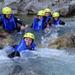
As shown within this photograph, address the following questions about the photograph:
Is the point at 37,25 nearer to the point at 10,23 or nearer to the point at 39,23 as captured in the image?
the point at 39,23

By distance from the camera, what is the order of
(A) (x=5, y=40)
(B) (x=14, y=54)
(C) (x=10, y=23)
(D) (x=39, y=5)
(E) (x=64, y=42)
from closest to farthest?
(B) (x=14, y=54) < (E) (x=64, y=42) < (A) (x=5, y=40) < (C) (x=10, y=23) < (D) (x=39, y=5)

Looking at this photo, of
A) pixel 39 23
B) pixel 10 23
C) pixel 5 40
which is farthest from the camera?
pixel 39 23

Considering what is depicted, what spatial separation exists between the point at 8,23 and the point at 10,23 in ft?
0.29

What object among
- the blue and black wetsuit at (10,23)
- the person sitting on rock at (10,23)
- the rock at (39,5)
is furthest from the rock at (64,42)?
the rock at (39,5)

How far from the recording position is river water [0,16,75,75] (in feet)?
30.5

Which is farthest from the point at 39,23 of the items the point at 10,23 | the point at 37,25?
the point at 10,23

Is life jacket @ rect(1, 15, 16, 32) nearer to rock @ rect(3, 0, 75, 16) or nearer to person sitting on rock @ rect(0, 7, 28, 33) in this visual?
person sitting on rock @ rect(0, 7, 28, 33)

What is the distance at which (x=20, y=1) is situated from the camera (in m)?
25.2

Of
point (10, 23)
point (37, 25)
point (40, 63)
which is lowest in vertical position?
point (40, 63)

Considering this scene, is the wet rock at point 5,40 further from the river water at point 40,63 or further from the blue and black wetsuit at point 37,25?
the blue and black wetsuit at point 37,25

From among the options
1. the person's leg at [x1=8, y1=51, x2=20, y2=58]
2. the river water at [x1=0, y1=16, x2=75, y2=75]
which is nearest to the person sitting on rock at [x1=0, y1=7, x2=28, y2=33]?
the river water at [x1=0, y1=16, x2=75, y2=75]

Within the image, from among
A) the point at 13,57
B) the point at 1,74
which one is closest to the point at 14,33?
the point at 13,57

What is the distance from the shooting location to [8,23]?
14.9 metres

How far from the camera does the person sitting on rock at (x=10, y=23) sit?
14695 mm
